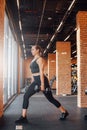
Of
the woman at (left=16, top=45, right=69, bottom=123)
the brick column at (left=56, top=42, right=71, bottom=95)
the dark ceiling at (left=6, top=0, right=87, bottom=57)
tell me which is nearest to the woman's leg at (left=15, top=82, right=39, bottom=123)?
the woman at (left=16, top=45, right=69, bottom=123)

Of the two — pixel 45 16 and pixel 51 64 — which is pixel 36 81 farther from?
pixel 51 64

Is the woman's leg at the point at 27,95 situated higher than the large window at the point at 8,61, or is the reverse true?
the large window at the point at 8,61

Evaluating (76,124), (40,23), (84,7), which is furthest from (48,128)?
(40,23)

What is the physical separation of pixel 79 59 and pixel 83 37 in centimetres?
75

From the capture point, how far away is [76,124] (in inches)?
239

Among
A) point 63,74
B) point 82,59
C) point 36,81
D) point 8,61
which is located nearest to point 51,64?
point 63,74

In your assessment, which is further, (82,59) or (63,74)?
(63,74)

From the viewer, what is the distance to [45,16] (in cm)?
1144

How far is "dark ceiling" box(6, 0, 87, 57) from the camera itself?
9469 mm

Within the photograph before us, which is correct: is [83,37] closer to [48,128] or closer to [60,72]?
[48,128]

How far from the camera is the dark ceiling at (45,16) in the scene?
9.47m

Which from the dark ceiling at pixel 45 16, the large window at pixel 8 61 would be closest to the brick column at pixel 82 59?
the dark ceiling at pixel 45 16

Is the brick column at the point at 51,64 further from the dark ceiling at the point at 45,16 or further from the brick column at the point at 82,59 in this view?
the brick column at the point at 82,59

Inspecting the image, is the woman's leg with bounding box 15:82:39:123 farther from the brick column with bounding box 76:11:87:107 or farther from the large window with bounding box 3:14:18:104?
the brick column with bounding box 76:11:87:107
